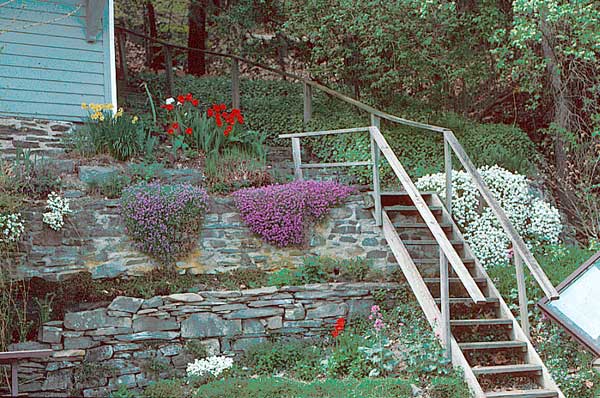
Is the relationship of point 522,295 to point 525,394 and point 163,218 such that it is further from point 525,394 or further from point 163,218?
point 163,218

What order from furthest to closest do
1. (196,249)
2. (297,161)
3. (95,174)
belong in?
1. (297,161)
2. (95,174)
3. (196,249)

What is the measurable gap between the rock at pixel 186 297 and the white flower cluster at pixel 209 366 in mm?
579

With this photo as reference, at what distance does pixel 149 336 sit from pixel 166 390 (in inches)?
29.5

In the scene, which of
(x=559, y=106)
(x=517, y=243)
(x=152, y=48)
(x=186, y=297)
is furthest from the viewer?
(x=152, y=48)

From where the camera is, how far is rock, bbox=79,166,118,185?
8648 millimetres

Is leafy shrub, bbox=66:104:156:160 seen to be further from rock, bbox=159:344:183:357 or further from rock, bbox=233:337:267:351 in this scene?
rock, bbox=233:337:267:351

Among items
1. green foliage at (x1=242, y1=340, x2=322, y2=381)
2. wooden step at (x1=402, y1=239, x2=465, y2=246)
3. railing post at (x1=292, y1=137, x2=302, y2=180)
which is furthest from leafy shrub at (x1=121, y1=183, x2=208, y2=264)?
wooden step at (x1=402, y1=239, x2=465, y2=246)

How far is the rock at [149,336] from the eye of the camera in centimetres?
723

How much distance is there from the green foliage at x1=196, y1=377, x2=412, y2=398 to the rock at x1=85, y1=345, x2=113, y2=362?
116 cm

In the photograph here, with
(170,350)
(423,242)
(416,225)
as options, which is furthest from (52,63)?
(423,242)

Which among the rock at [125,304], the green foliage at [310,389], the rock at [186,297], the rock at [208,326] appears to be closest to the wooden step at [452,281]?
the green foliage at [310,389]

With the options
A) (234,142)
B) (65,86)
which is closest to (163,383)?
(234,142)

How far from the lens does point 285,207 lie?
834cm

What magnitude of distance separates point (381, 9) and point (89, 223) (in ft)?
16.6
